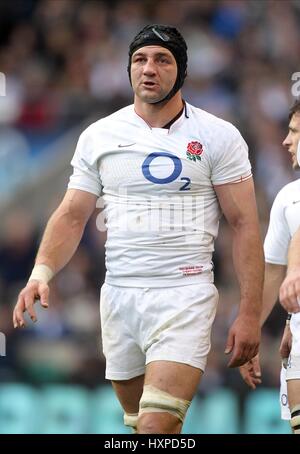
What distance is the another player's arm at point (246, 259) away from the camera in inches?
254

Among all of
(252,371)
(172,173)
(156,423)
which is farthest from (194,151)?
(156,423)

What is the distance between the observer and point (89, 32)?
13.3 m

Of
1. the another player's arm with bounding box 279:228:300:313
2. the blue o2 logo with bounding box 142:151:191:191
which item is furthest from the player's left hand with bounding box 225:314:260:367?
the another player's arm with bounding box 279:228:300:313

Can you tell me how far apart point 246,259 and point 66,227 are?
1.05 metres

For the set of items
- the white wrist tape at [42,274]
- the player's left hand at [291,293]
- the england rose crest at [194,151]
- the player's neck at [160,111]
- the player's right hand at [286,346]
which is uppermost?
the player's neck at [160,111]

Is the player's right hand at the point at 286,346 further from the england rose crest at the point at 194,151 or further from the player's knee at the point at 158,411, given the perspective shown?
the england rose crest at the point at 194,151

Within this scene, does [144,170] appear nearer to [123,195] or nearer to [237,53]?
[123,195]

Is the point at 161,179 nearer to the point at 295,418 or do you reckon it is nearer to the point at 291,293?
the point at 295,418

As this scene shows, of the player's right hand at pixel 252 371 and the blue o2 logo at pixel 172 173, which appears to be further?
the player's right hand at pixel 252 371

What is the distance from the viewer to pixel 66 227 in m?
6.79

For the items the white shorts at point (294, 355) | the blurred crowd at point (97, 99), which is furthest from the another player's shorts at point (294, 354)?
the blurred crowd at point (97, 99)

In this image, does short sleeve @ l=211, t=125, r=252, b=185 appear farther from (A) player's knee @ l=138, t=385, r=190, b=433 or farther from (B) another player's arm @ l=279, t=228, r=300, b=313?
(B) another player's arm @ l=279, t=228, r=300, b=313

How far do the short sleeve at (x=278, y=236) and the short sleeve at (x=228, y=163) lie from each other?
432mm

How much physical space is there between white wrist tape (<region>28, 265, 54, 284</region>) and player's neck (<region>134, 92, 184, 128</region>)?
1004 mm
